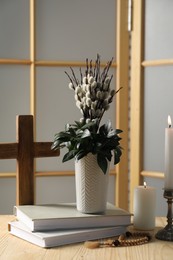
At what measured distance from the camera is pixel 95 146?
140cm

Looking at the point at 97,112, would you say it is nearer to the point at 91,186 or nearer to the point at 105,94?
the point at 105,94

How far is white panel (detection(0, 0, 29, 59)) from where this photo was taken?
260 cm

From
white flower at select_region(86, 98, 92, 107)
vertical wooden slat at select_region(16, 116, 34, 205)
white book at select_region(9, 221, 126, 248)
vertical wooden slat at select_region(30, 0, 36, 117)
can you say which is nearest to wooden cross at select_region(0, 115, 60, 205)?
vertical wooden slat at select_region(16, 116, 34, 205)

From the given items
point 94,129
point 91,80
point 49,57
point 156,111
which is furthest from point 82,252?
point 49,57

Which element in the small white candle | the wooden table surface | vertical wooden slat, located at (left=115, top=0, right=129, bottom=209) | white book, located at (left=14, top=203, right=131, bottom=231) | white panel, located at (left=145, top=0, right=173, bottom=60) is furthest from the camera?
vertical wooden slat, located at (left=115, top=0, right=129, bottom=209)

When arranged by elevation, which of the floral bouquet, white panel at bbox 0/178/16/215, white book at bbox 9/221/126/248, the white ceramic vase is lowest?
white panel at bbox 0/178/16/215

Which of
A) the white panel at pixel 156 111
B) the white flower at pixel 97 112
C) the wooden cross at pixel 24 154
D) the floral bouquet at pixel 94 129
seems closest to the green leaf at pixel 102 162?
the floral bouquet at pixel 94 129

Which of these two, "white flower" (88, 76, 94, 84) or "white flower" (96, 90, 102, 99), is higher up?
"white flower" (88, 76, 94, 84)

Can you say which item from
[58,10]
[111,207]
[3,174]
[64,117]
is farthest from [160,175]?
[111,207]

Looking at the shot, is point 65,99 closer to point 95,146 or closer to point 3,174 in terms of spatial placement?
point 3,174

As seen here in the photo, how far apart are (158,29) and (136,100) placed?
1.11ft

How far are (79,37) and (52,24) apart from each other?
14 cm

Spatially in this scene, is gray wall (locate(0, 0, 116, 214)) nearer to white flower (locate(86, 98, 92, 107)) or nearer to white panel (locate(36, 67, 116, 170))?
white panel (locate(36, 67, 116, 170))

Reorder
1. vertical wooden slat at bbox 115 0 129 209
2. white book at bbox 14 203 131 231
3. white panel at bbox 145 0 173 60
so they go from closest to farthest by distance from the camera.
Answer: white book at bbox 14 203 131 231 < white panel at bbox 145 0 173 60 < vertical wooden slat at bbox 115 0 129 209
